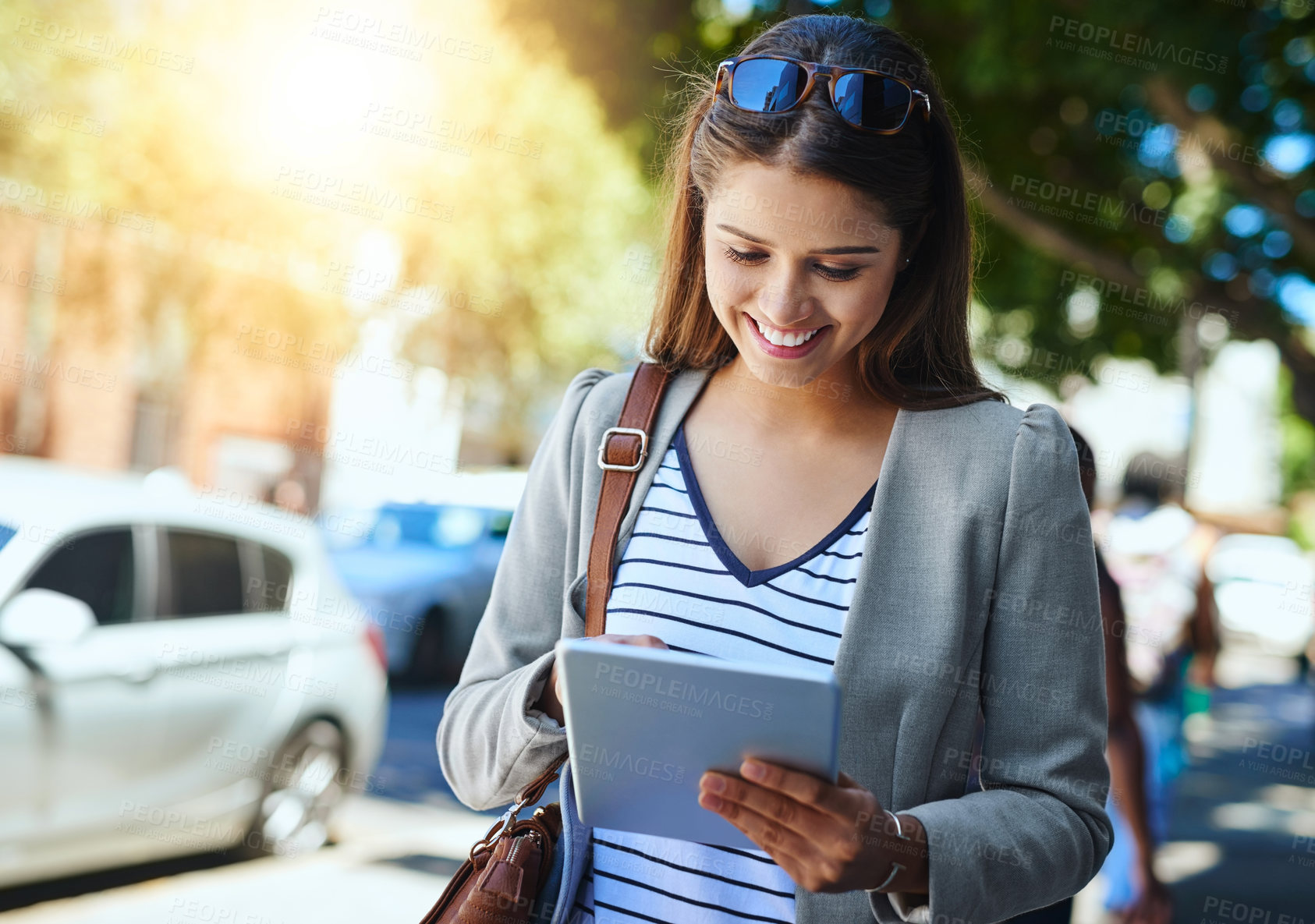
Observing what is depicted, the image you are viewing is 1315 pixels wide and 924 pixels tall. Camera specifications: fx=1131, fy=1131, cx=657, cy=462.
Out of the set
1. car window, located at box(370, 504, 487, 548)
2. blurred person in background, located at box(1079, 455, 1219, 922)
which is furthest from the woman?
car window, located at box(370, 504, 487, 548)

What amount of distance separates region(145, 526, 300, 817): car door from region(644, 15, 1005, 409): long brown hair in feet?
12.6

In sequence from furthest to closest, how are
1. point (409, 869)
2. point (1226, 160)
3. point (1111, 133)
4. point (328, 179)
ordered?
1. point (328, 179)
2. point (1111, 133)
3. point (1226, 160)
4. point (409, 869)

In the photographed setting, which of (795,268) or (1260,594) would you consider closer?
(795,268)

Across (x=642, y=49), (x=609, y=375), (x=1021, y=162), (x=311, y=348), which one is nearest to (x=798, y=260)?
(x=609, y=375)

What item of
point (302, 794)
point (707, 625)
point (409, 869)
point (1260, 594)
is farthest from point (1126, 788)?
point (1260, 594)

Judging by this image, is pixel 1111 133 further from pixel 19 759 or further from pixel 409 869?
pixel 19 759

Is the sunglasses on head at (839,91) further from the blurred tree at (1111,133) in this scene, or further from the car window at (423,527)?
the car window at (423,527)

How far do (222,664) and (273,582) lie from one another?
1.86 feet

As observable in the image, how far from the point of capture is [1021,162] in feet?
28.8

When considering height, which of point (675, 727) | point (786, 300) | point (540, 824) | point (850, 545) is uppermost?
point (786, 300)

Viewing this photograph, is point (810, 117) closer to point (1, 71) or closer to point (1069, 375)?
point (1069, 375)

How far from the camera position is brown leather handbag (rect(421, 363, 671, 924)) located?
150 cm

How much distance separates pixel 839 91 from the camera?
60.7 inches

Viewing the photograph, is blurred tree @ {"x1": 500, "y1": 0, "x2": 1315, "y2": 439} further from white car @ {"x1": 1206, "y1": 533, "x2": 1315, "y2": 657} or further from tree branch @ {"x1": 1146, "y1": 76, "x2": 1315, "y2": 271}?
white car @ {"x1": 1206, "y1": 533, "x2": 1315, "y2": 657}
